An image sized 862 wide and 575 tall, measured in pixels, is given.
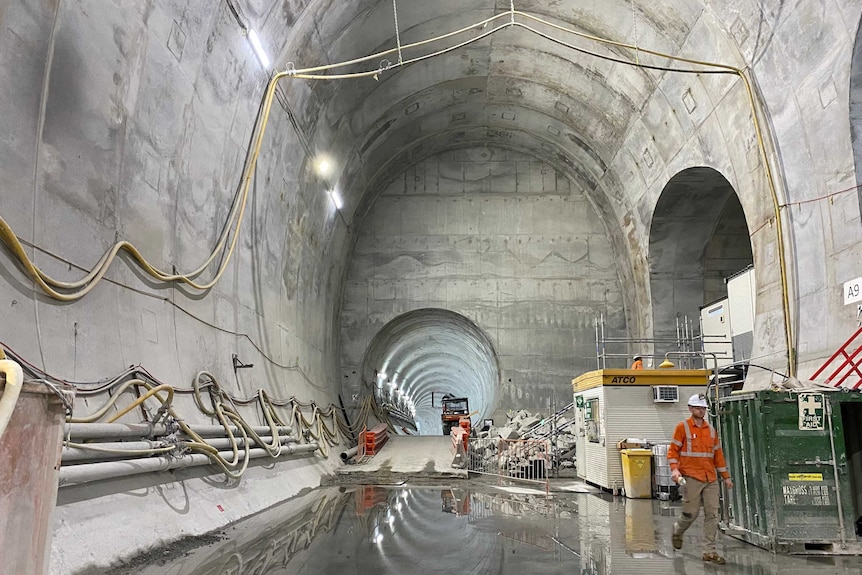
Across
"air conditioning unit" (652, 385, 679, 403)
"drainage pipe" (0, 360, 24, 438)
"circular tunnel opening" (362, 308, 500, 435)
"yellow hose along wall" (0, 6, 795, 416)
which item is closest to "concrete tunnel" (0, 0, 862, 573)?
"yellow hose along wall" (0, 6, 795, 416)

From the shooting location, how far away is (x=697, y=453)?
6.82 meters

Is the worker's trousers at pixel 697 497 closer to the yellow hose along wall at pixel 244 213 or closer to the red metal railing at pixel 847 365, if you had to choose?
the red metal railing at pixel 847 365

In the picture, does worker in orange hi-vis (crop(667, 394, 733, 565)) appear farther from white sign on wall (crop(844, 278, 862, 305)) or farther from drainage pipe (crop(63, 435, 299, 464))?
drainage pipe (crop(63, 435, 299, 464))

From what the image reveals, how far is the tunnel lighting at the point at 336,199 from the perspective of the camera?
17203 millimetres

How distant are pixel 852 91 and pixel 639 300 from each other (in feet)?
35.6

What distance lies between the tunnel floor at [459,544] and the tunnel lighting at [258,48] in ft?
22.0

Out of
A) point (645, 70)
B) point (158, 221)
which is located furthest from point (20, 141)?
point (645, 70)

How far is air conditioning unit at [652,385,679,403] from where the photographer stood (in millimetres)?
12242

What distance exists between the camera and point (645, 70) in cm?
1473

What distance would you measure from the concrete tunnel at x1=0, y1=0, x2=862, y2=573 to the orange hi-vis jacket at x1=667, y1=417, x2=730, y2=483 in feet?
13.9

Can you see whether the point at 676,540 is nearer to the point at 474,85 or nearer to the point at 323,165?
the point at 323,165

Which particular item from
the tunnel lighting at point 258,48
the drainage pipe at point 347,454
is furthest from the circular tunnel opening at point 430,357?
the tunnel lighting at point 258,48

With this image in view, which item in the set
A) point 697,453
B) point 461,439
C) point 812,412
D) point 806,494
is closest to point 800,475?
point 806,494

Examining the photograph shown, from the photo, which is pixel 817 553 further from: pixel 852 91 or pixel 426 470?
pixel 426 470
